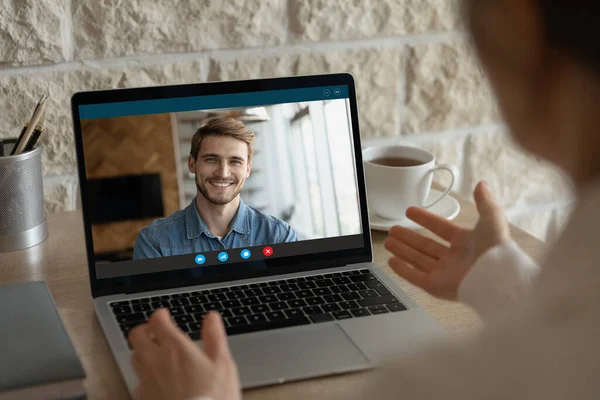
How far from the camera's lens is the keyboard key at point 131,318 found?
845 mm

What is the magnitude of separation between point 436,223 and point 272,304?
0.22 meters

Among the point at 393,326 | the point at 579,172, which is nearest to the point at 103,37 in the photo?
the point at 393,326

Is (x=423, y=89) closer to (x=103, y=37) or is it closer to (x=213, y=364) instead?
(x=103, y=37)

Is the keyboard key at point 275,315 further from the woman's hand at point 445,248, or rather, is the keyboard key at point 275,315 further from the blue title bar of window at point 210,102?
the blue title bar of window at point 210,102

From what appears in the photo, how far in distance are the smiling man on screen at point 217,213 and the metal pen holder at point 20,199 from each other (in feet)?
0.67

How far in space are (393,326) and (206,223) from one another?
0.84 ft

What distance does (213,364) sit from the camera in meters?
0.65

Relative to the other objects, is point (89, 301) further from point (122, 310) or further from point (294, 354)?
point (294, 354)

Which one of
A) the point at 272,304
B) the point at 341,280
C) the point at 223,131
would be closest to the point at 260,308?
the point at 272,304

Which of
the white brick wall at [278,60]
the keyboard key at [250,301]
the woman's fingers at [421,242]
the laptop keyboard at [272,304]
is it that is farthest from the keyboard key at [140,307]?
the white brick wall at [278,60]

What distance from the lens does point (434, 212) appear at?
1.18 m

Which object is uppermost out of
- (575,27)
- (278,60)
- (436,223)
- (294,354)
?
(278,60)

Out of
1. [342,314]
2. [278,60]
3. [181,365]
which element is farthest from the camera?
[278,60]

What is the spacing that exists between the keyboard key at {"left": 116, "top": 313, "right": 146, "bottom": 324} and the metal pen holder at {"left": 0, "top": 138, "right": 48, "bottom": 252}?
27 cm
